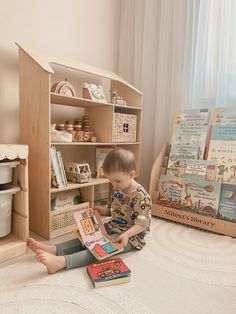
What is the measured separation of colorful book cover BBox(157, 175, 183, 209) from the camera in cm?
164

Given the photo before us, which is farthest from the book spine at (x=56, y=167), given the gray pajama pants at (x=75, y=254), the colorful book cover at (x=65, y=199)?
the gray pajama pants at (x=75, y=254)

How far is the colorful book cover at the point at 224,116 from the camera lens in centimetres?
158

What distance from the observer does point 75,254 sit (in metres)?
1.05

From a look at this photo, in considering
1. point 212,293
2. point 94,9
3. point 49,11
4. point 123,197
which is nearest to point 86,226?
point 123,197

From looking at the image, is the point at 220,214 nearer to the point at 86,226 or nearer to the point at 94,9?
the point at 86,226

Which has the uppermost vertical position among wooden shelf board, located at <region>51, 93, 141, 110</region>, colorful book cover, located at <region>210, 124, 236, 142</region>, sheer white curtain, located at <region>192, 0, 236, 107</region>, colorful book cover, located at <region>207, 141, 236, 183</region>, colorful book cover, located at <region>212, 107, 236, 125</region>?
sheer white curtain, located at <region>192, 0, 236, 107</region>

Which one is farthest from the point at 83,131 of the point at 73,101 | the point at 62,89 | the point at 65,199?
the point at 65,199

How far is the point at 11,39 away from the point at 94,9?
0.78m

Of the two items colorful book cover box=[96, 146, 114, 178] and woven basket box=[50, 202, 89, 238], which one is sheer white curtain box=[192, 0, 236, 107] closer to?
colorful book cover box=[96, 146, 114, 178]

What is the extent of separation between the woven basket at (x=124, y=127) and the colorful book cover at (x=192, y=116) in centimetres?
32

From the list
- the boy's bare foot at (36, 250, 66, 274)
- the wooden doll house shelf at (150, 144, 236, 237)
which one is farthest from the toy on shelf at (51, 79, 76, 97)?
the boy's bare foot at (36, 250, 66, 274)

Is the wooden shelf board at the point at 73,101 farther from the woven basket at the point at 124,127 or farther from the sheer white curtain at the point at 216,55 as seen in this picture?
the sheer white curtain at the point at 216,55

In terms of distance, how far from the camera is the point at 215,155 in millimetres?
1577

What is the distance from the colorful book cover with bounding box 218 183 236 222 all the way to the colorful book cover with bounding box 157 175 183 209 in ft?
0.85
